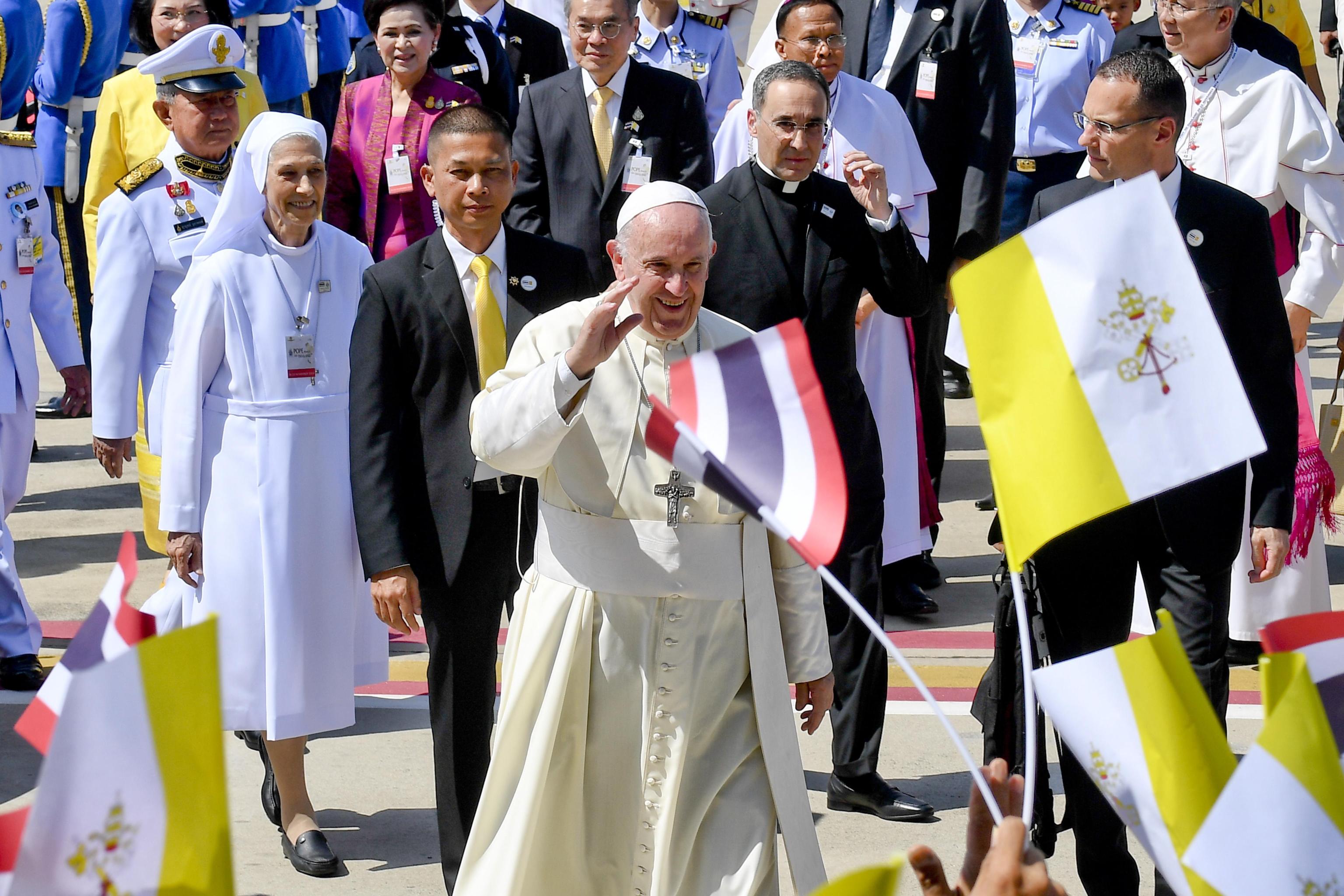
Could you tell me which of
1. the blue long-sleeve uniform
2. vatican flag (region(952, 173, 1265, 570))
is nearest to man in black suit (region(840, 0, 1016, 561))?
the blue long-sleeve uniform

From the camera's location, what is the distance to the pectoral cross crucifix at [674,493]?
3906 millimetres

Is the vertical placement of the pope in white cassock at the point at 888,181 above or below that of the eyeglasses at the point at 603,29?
below

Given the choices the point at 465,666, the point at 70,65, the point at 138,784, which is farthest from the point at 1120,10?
the point at 138,784

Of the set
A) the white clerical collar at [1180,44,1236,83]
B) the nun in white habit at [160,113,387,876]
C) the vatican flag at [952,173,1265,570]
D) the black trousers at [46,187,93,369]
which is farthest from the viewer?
the black trousers at [46,187,93,369]

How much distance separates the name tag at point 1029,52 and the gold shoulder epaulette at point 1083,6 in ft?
0.70

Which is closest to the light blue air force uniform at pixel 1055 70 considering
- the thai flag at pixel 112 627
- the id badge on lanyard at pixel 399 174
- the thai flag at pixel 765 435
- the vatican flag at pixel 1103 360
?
the id badge on lanyard at pixel 399 174

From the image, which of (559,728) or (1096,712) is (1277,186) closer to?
(559,728)

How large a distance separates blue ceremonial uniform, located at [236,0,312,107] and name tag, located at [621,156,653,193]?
380 centimetres

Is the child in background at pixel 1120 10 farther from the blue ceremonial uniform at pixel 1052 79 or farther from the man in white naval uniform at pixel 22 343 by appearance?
the man in white naval uniform at pixel 22 343

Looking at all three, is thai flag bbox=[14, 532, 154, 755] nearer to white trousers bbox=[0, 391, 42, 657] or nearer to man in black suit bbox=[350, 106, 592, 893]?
man in black suit bbox=[350, 106, 592, 893]

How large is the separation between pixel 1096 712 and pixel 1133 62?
2.72 m

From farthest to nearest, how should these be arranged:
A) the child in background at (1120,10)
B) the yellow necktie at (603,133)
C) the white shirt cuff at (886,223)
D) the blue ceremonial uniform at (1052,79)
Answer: the child in background at (1120,10) < the blue ceremonial uniform at (1052,79) < the yellow necktie at (603,133) < the white shirt cuff at (886,223)

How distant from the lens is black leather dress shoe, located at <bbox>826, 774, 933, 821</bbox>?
17.4 feet

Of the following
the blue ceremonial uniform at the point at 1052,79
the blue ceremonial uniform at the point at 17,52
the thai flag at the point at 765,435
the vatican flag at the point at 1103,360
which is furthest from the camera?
the blue ceremonial uniform at the point at 1052,79
